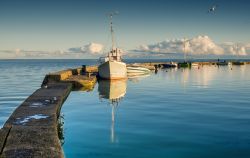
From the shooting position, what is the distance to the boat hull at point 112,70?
4712 cm

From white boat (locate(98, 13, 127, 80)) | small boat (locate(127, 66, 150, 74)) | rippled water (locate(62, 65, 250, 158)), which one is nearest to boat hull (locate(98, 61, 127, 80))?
white boat (locate(98, 13, 127, 80))

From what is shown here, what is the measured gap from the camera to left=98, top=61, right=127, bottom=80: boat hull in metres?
47.1

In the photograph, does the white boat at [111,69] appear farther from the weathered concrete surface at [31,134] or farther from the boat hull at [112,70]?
the weathered concrete surface at [31,134]

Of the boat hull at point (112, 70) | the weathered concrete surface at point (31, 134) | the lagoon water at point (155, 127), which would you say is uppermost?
the boat hull at point (112, 70)

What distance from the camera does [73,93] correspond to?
34656 mm

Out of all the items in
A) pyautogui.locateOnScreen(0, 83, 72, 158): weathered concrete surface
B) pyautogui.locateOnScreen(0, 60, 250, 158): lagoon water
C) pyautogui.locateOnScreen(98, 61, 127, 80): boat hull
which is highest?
pyautogui.locateOnScreen(98, 61, 127, 80): boat hull

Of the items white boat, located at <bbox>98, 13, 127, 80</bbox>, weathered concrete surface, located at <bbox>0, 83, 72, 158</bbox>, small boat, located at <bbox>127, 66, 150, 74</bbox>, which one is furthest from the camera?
small boat, located at <bbox>127, 66, 150, 74</bbox>

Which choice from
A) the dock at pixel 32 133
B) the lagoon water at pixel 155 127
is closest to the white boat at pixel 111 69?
the lagoon water at pixel 155 127

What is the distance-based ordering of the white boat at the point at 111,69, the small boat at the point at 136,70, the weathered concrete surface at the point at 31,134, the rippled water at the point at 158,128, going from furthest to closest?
the small boat at the point at 136,70 → the white boat at the point at 111,69 → the rippled water at the point at 158,128 → the weathered concrete surface at the point at 31,134

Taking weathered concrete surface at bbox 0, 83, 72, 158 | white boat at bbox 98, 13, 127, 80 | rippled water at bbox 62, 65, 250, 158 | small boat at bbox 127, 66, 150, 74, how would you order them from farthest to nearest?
small boat at bbox 127, 66, 150, 74 < white boat at bbox 98, 13, 127, 80 < rippled water at bbox 62, 65, 250, 158 < weathered concrete surface at bbox 0, 83, 72, 158

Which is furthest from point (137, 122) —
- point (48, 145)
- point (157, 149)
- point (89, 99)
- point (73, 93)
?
point (73, 93)

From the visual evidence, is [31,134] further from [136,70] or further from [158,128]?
[136,70]

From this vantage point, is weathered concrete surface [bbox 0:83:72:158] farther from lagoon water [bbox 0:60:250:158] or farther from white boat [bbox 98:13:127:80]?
white boat [bbox 98:13:127:80]

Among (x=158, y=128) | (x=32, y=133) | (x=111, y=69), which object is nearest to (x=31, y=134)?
(x=32, y=133)
